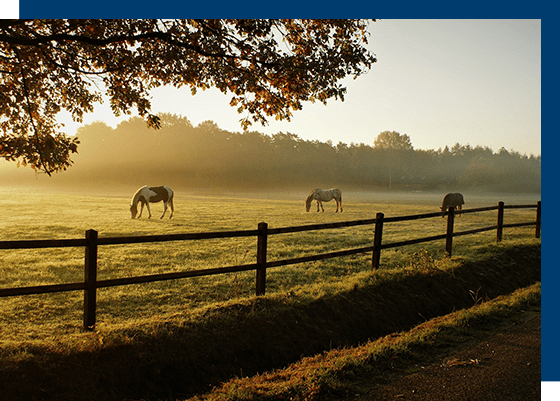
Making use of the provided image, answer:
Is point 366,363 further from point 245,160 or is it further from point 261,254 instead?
point 245,160

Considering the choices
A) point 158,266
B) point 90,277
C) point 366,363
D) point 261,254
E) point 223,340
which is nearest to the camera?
point 366,363

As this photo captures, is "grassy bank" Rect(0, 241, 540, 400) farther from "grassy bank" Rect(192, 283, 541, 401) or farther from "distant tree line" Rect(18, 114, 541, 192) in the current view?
"distant tree line" Rect(18, 114, 541, 192)

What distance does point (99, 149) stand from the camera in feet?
130

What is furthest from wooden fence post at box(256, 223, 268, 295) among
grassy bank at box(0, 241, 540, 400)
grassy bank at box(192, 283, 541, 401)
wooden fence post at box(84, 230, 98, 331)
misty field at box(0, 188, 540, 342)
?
wooden fence post at box(84, 230, 98, 331)

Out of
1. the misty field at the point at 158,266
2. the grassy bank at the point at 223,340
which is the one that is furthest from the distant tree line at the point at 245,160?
the grassy bank at the point at 223,340

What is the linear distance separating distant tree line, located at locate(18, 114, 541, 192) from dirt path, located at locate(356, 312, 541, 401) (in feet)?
62.3

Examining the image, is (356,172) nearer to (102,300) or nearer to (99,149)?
(99,149)

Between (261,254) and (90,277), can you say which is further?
(261,254)

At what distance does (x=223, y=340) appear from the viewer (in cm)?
435

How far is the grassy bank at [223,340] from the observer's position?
3422 mm

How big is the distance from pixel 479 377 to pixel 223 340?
2.63 m

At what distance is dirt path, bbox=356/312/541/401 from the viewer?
3.05 m

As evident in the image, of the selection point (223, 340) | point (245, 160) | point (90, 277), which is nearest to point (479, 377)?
point (223, 340)

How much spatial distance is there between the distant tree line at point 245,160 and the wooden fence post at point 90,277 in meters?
20.6
